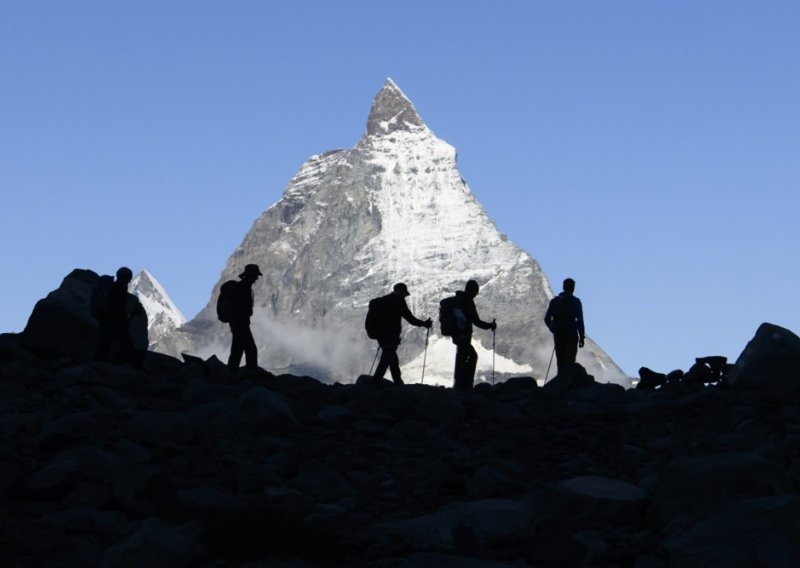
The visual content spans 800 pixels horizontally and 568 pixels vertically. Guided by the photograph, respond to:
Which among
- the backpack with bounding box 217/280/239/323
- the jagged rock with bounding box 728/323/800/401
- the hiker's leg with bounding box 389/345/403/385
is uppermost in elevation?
the backpack with bounding box 217/280/239/323

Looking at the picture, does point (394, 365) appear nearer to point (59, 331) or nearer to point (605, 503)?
point (59, 331)

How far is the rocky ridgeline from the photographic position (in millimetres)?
9148

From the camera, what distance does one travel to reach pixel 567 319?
72.9ft

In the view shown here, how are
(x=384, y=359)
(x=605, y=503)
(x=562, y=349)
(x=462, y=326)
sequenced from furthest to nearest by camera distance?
(x=562, y=349)
(x=462, y=326)
(x=384, y=359)
(x=605, y=503)

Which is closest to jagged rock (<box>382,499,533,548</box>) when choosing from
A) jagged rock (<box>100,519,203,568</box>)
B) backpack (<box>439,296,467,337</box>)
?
jagged rock (<box>100,519,203,568</box>)

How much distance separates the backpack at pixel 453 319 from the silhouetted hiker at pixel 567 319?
4.94 feet

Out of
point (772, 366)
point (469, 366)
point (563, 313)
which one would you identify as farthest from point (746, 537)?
point (563, 313)

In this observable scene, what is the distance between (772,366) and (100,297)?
893 centimetres

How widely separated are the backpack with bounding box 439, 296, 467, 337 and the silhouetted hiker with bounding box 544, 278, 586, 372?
→ 1505 millimetres

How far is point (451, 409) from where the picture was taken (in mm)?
16219

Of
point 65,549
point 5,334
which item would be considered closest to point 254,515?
point 65,549

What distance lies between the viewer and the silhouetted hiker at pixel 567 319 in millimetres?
22188

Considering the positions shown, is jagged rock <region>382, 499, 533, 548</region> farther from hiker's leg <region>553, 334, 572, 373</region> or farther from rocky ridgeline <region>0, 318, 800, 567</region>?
hiker's leg <region>553, 334, 572, 373</region>

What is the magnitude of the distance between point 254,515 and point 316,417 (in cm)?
581
